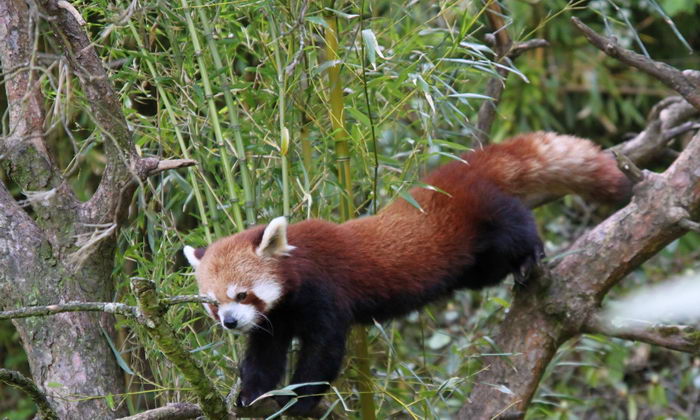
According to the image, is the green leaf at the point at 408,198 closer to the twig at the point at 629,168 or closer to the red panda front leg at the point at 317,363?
the red panda front leg at the point at 317,363

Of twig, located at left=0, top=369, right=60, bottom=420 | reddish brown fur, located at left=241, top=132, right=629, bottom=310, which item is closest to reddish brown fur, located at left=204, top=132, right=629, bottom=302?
reddish brown fur, located at left=241, top=132, right=629, bottom=310

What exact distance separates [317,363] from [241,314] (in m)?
0.26

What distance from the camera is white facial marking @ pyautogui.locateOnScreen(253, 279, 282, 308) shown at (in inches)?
94.9

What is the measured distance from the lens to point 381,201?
331 centimetres

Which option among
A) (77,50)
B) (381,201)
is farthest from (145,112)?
(77,50)

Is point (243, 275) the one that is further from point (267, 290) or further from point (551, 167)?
point (551, 167)

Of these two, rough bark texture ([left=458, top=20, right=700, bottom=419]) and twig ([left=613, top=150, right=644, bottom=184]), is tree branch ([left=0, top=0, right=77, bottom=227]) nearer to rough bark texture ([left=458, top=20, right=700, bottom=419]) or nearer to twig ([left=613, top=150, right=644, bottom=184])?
rough bark texture ([left=458, top=20, right=700, bottom=419])

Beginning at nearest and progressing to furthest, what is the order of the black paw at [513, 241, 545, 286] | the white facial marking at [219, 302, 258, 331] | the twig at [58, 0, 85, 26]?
the twig at [58, 0, 85, 26] < the white facial marking at [219, 302, 258, 331] < the black paw at [513, 241, 545, 286]

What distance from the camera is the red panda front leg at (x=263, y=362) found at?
7.88 ft

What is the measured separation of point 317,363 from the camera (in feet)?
7.86

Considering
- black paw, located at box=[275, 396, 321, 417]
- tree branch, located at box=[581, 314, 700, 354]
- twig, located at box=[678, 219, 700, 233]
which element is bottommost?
tree branch, located at box=[581, 314, 700, 354]

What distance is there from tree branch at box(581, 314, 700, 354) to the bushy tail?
0.46 m

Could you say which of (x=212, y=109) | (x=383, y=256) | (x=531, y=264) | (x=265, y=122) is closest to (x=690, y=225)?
(x=531, y=264)

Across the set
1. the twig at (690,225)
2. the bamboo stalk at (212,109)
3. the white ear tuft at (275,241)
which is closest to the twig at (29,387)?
the white ear tuft at (275,241)
